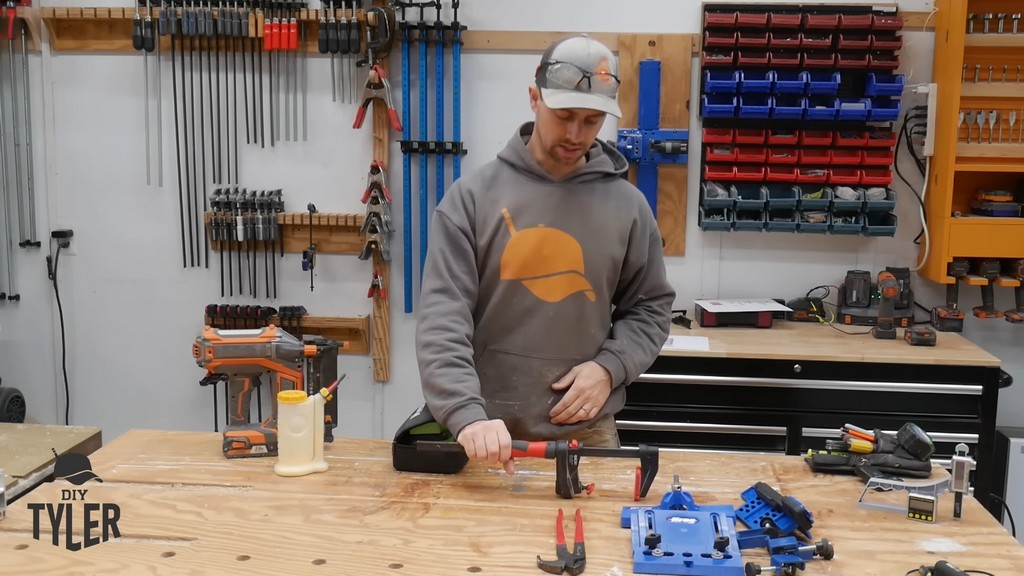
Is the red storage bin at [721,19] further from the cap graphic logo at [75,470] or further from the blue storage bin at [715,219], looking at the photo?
the cap graphic logo at [75,470]

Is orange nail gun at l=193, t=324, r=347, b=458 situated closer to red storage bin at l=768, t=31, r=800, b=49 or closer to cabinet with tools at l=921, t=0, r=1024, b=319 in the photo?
red storage bin at l=768, t=31, r=800, b=49

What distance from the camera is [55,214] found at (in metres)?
4.04

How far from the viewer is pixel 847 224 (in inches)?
145

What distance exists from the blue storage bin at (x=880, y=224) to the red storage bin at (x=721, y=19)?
3.06ft

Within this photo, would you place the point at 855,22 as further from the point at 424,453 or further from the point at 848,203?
the point at 424,453

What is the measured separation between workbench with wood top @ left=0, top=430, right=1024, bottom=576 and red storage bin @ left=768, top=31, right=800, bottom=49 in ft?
6.75

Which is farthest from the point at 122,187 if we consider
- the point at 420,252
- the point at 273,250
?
the point at 420,252

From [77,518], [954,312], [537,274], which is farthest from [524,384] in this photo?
[954,312]

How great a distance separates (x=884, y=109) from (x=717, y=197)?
0.71 m

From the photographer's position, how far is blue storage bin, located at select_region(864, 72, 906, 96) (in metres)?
3.59

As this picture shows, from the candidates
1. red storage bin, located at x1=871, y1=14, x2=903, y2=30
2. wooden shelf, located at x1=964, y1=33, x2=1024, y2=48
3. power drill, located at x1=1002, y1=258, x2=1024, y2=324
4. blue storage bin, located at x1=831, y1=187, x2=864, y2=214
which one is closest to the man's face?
blue storage bin, located at x1=831, y1=187, x2=864, y2=214

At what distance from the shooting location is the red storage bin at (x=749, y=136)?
3.69m

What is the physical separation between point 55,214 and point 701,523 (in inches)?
134

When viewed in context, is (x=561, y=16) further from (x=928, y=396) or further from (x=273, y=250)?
(x=928, y=396)
